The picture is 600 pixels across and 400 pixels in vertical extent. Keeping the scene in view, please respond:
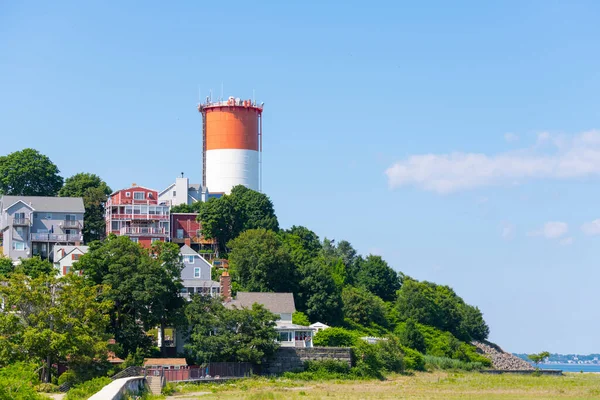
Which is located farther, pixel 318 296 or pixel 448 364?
pixel 448 364

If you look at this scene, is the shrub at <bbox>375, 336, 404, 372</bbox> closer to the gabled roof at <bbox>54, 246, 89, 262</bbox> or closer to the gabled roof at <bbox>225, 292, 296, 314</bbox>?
the gabled roof at <bbox>225, 292, 296, 314</bbox>

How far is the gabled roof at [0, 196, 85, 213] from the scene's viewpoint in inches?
4208

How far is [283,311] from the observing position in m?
85.5

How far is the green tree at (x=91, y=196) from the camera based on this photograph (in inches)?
4414

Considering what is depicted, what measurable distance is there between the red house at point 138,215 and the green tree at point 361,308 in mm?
20254

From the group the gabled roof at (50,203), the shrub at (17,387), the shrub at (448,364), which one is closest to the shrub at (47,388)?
the shrub at (17,387)

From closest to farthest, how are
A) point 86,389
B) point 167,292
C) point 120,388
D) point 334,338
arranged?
point 120,388 < point 86,389 < point 167,292 < point 334,338

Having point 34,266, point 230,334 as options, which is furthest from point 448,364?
point 34,266

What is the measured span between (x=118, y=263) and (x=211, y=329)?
8.02 metres

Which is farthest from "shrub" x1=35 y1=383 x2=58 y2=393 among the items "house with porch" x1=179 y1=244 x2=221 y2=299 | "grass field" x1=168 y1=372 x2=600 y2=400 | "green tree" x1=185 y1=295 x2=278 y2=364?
"house with porch" x1=179 y1=244 x2=221 y2=299

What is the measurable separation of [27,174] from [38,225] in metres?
12.1

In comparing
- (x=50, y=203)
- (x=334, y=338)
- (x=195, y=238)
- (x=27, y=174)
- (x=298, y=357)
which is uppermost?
(x=27, y=174)

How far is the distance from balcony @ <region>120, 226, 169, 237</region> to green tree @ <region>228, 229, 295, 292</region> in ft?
45.2

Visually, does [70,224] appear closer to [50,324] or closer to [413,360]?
[413,360]
